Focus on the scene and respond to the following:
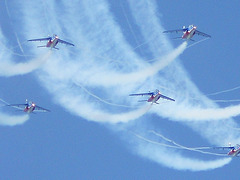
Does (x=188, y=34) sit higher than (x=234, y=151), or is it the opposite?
(x=188, y=34)

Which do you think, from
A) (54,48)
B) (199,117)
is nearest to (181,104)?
(199,117)

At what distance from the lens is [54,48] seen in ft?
227

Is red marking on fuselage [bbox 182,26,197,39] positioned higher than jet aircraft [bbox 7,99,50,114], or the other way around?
red marking on fuselage [bbox 182,26,197,39]

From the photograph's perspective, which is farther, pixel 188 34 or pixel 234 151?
pixel 234 151

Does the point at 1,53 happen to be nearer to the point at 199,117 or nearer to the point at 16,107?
the point at 16,107

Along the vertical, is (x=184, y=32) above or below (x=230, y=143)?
above

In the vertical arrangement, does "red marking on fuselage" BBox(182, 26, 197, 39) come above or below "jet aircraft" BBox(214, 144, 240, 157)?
above

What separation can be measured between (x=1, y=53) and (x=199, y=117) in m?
16.1

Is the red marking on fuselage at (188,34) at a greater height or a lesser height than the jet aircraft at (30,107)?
greater

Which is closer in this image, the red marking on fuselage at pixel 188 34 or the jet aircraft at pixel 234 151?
the red marking on fuselage at pixel 188 34

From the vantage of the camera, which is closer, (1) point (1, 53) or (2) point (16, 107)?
(1) point (1, 53)

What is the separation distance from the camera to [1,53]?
6562 cm

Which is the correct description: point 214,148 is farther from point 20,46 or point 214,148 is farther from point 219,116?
point 20,46

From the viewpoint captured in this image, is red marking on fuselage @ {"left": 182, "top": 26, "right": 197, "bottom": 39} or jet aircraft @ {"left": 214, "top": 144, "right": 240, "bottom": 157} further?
jet aircraft @ {"left": 214, "top": 144, "right": 240, "bottom": 157}
